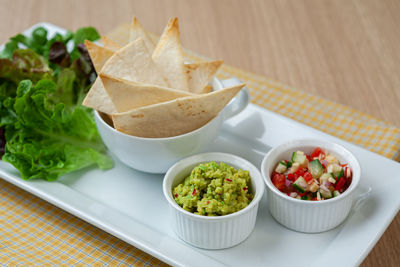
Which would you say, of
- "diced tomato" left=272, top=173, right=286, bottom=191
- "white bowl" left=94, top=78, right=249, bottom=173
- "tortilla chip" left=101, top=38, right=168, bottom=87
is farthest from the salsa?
"tortilla chip" left=101, top=38, right=168, bottom=87

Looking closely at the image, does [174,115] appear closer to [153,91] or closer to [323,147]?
[153,91]

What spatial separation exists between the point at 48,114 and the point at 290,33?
194 cm

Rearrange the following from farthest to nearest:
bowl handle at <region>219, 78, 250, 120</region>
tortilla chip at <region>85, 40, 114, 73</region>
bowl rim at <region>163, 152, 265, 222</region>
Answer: bowl handle at <region>219, 78, 250, 120</region>
tortilla chip at <region>85, 40, 114, 73</region>
bowl rim at <region>163, 152, 265, 222</region>

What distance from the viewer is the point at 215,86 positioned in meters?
2.22

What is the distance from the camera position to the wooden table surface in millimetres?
3055

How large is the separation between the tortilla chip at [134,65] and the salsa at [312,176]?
0.62 meters

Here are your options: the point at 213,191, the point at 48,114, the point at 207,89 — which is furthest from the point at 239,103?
the point at 48,114

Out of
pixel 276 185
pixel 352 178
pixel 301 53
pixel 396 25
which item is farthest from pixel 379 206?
pixel 396 25

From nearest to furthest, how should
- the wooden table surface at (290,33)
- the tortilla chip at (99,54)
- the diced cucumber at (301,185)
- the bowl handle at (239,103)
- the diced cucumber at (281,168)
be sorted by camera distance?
the diced cucumber at (301,185) < the diced cucumber at (281,168) < the tortilla chip at (99,54) < the bowl handle at (239,103) < the wooden table surface at (290,33)

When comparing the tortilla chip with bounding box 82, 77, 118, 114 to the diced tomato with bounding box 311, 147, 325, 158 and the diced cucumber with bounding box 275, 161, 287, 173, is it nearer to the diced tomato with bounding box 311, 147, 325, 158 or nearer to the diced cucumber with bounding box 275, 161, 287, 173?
the diced cucumber with bounding box 275, 161, 287, 173

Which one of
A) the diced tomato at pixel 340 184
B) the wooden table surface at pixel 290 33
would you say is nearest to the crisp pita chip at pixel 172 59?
the diced tomato at pixel 340 184

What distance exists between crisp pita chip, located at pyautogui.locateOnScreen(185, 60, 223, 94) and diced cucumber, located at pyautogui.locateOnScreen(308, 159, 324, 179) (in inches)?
22.2

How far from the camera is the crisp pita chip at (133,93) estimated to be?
74.8 inches

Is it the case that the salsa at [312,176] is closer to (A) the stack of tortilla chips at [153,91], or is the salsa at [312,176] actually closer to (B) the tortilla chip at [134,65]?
(A) the stack of tortilla chips at [153,91]
